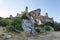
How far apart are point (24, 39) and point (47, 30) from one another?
540 centimetres

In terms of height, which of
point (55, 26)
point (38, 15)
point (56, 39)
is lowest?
point (56, 39)

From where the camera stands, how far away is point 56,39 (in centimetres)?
1496

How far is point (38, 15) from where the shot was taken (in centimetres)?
2370

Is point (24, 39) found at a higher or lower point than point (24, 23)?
lower

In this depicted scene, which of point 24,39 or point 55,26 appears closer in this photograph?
point 24,39

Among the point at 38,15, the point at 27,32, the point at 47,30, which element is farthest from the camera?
the point at 38,15

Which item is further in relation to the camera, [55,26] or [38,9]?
[38,9]

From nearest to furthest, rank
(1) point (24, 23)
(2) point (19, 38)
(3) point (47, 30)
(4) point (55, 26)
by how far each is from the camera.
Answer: (2) point (19, 38)
(1) point (24, 23)
(3) point (47, 30)
(4) point (55, 26)

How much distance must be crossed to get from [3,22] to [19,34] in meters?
3.49

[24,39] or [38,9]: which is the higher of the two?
[38,9]

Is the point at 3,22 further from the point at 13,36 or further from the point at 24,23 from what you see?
the point at 13,36

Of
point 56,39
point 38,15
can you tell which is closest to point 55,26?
point 38,15

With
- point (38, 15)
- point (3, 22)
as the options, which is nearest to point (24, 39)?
point (3, 22)

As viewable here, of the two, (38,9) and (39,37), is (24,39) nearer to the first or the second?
(39,37)
